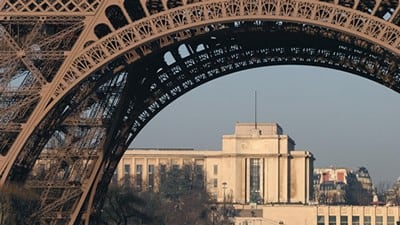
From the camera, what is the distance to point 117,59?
41.9m

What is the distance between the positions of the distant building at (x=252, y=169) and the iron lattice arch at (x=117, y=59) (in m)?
107

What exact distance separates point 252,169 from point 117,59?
12269cm

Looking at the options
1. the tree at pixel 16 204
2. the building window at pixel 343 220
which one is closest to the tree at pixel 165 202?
the tree at pixel 16 204

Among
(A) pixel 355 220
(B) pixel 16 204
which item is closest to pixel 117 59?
(B) pixel 16 204

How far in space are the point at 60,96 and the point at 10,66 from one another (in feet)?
8.57

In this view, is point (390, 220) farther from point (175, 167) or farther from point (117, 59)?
point (117, 59)

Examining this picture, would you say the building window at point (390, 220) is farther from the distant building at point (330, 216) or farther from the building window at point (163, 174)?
Answer: the building window at point (163, 174)

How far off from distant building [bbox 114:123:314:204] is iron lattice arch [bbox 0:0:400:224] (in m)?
107

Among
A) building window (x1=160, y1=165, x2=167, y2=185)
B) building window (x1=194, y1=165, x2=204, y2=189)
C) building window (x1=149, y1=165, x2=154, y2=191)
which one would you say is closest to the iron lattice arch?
building window (x1=160, y1=165, x2=167, y2=185)

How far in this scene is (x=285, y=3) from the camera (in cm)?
3934

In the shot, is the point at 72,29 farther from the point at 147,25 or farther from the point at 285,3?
the point at 285,3

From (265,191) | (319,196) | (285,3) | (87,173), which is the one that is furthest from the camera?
(319,196)

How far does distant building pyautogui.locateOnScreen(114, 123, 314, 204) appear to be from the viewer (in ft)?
532

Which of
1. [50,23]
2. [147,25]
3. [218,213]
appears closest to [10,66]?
[50,23]
